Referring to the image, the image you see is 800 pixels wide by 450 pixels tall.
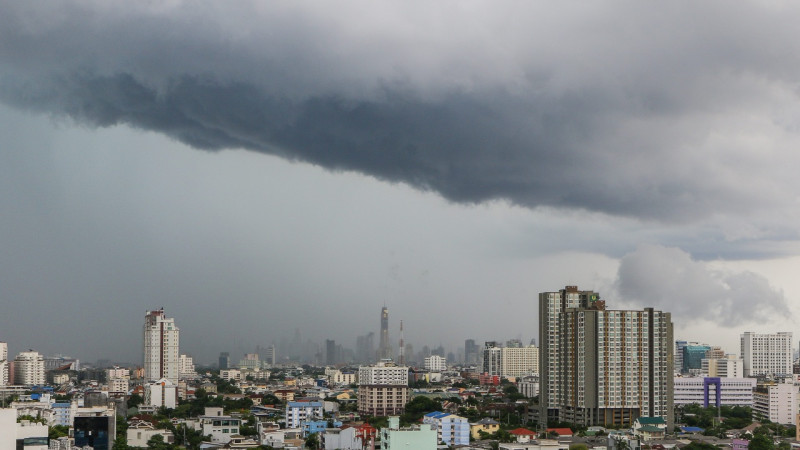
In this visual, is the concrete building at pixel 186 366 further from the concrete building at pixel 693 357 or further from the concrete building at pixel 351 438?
the concrete building at pixel 351 438

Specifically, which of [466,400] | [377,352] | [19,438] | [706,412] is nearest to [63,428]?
[19,438]

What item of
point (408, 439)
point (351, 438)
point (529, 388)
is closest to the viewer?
point (408, 439)

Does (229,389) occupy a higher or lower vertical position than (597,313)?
lower

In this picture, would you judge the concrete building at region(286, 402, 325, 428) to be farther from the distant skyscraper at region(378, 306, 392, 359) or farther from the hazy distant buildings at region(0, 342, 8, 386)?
the distant skyscraper at region(378, 306, 392, 359)

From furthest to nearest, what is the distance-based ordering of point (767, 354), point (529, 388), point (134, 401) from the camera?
point (767, 354), point (529, 388), point (134, 401)

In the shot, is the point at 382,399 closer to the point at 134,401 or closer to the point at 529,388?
the point at 529,388

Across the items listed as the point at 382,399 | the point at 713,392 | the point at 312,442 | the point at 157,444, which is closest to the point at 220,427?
the point at 157,444

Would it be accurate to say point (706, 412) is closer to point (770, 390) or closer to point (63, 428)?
point (770, 390)

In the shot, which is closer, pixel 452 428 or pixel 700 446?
pixel 700 446
